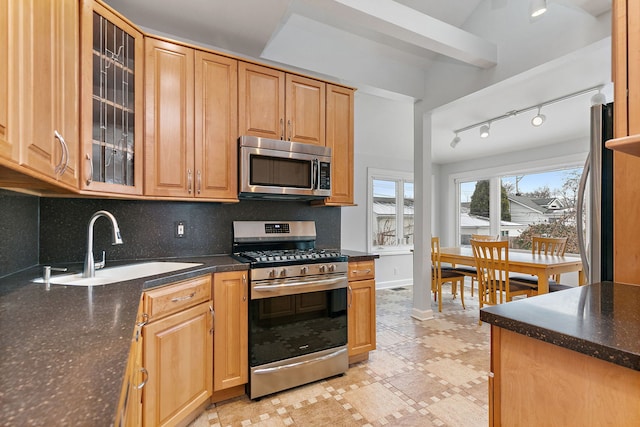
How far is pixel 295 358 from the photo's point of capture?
215 cm

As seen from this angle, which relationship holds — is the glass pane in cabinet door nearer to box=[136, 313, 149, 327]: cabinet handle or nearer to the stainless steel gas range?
box=[136, 313, 149, 327]: cabinet handle

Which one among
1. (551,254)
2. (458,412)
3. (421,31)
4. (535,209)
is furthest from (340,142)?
(535,209)

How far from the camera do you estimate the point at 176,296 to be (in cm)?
165

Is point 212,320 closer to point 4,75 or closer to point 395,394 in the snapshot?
point 395,394

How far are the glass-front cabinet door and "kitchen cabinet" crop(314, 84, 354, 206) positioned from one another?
1.43 meters

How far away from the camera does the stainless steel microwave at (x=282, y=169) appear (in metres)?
2.32

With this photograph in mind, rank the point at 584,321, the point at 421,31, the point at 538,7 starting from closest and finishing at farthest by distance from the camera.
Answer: the point at 584,321
the point at 538,7
the point at 421,31

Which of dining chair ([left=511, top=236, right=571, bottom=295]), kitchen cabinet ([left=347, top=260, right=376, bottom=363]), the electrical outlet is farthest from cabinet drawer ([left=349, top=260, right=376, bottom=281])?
dining chair ([left=511, top=236, right=571, bottom=295])

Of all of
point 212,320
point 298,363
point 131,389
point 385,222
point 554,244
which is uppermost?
point 385,222

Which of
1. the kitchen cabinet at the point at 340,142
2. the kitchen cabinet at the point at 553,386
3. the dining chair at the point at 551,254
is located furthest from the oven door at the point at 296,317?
the dining chair at the point at 551,254

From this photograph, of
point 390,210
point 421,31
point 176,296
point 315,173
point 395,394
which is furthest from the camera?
point 390,210

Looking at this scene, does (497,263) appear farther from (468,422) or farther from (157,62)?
(157,62)

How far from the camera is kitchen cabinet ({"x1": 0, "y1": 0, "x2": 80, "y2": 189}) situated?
0.75 m

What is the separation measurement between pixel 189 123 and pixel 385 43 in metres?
2.04
